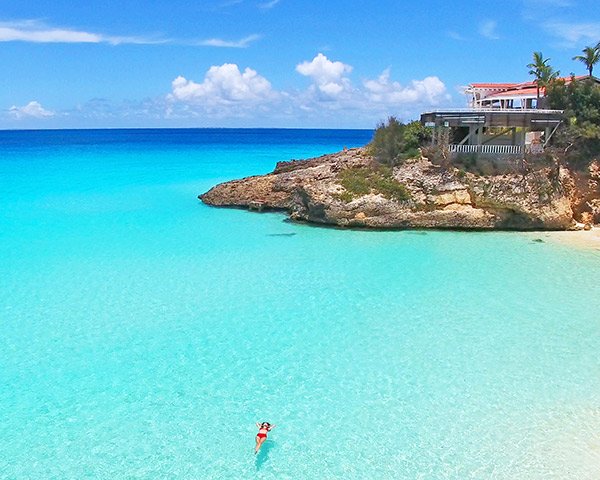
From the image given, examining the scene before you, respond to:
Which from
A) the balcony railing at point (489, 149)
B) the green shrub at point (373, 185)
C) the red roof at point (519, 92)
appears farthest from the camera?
the red roof at point (519, 92)

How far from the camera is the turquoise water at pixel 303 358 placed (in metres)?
9.77

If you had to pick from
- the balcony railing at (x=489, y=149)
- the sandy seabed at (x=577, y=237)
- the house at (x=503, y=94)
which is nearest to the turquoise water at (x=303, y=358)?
the sandy seabed at (x=577, y=237)

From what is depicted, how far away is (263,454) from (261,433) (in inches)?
15.6

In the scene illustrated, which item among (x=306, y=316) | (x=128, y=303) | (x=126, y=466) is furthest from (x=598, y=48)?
(x=126, y=466)

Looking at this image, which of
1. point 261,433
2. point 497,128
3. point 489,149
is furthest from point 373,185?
point 261,433

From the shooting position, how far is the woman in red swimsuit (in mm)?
9879

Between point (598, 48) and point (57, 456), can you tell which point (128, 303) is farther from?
point (598, 48)

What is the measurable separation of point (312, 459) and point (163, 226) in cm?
2095

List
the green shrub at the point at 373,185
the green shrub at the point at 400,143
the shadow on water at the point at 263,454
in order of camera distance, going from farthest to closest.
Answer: the green shrub at the point at 400,143 < the green shrub at the point at 373,185 < the shadow on water at the point at 263,454

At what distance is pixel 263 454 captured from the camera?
9805 mm

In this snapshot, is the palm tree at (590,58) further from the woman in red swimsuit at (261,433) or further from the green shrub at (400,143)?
the woman in red swimsuit at (261,433)

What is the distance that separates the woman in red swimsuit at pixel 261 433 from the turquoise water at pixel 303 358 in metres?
0.21

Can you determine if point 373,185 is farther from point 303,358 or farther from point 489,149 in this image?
point 303,358

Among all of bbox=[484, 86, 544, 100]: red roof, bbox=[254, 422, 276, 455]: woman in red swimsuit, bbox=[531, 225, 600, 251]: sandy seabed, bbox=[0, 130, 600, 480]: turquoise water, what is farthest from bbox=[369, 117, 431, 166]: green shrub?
bbox=[254, 422, 276, 455]: woman in red swimsuit
